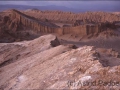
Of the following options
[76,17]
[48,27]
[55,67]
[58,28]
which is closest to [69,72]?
[55,67]

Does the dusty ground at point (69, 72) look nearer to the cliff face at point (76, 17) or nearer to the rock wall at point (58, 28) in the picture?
the rock wall at point (58, 28)

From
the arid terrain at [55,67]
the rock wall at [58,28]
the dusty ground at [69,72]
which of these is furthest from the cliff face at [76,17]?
the dusty ground at [69,72]

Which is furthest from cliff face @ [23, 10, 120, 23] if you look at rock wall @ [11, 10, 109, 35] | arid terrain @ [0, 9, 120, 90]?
arid terrain @ [0, 9, 120, 90]

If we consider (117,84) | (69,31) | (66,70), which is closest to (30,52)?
(66,70)

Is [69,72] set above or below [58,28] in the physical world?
above

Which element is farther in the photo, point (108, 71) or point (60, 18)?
point (60, 18)

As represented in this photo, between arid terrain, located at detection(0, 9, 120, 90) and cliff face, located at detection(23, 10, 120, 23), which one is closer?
arid terrain, located at detection(0, 9, 120, 90)

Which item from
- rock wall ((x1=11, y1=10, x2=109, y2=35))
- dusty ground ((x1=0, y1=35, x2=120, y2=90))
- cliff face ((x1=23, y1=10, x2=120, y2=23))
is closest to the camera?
→ dusty ground ((x1=0, y1=35, x2=120, y2=90))

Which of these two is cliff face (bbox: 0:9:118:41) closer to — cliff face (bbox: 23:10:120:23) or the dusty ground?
cliff face (bbox: 23:10:120:23)

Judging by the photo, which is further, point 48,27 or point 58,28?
point 48,27

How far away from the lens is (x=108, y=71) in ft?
14.0

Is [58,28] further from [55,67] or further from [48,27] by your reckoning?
[55,67]

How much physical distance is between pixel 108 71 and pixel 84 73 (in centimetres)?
47

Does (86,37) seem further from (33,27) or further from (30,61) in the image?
(30,61)
